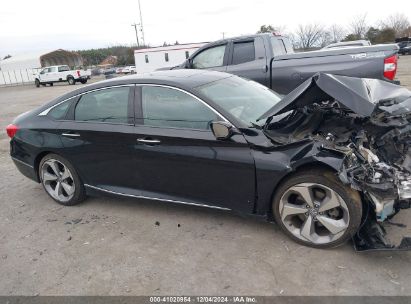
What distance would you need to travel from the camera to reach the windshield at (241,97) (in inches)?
142

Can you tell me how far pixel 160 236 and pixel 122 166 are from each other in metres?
0.88

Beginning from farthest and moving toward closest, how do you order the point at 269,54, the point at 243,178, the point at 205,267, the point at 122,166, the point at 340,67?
1. the point at 269,54
2. the point at 340,67
3. the point at 122,166
4. the point at 243,178
5. the point at 205,267

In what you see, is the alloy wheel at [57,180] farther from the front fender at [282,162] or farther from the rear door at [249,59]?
the rear door at [249,59]

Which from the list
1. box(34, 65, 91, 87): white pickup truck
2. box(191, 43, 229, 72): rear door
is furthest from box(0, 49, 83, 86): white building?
box(191, 43, 229, 72): rear door

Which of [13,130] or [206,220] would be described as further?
[13,130]

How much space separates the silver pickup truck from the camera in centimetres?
613

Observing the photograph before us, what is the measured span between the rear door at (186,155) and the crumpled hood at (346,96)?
548 millimetres

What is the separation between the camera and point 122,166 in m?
4.02

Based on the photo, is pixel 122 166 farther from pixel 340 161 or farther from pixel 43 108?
pixel 340 161

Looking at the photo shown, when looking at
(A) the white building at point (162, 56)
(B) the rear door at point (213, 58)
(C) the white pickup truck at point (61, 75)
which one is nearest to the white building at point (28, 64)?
(C) the white pickup truck at point (61, 75)

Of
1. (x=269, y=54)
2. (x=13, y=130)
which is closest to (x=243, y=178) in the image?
(x=13, y=130)

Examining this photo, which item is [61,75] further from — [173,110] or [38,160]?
[173,110]

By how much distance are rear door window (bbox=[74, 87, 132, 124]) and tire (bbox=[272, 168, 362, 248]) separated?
1816mm

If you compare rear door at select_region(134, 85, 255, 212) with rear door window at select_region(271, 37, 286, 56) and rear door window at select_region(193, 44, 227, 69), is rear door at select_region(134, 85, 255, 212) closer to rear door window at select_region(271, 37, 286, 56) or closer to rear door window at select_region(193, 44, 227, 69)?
rear door window at select_region(193, 44, 227, 69)
